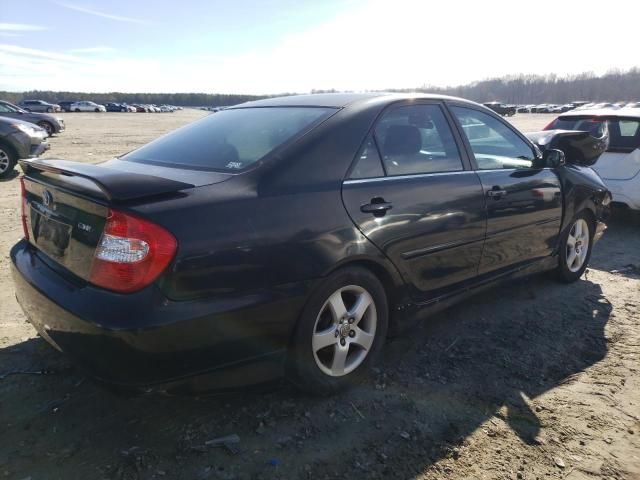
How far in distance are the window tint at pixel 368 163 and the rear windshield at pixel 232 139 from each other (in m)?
0.29

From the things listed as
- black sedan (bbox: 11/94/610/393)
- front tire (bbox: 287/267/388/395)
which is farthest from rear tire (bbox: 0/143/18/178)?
front tire (bbox: 287/267/388/395)

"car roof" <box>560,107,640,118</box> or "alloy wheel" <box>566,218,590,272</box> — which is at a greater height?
"car roof" <box>560,107,640,118</box>

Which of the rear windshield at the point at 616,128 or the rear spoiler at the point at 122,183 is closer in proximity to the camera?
the rear spoiler at the point at 122,183

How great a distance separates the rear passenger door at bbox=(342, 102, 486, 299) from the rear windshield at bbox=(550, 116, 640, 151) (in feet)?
14.3

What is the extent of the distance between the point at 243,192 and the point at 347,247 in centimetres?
61

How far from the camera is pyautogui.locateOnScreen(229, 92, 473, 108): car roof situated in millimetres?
3055

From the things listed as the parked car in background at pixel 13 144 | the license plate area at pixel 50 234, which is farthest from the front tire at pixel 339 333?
the parked car in background at pixel 13 144

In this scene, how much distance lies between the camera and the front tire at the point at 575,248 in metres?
4.44

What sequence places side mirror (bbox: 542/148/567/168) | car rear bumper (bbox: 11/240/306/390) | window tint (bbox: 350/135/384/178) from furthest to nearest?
side mirror (bbox: 542/148/567/168) < window tint (bbox: 350/135/384/178) < car rear bumper (bbox: 11/240/306/390)

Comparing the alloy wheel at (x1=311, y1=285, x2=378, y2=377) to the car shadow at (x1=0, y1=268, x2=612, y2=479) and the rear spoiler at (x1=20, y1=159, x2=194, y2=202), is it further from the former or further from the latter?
the rear spoiler at (x1=20, y1=159, x2=194, y2=202)

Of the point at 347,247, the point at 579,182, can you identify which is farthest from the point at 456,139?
the point at 579,182

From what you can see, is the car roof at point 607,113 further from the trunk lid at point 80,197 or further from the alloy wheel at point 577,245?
the trunk lid at point 80,197

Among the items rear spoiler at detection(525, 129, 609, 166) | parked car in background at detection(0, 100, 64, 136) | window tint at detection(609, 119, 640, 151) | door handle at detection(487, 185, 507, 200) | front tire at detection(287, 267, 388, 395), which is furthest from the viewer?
parked car in background at detection(0, 100, 64, 136)

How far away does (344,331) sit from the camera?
105 inches
